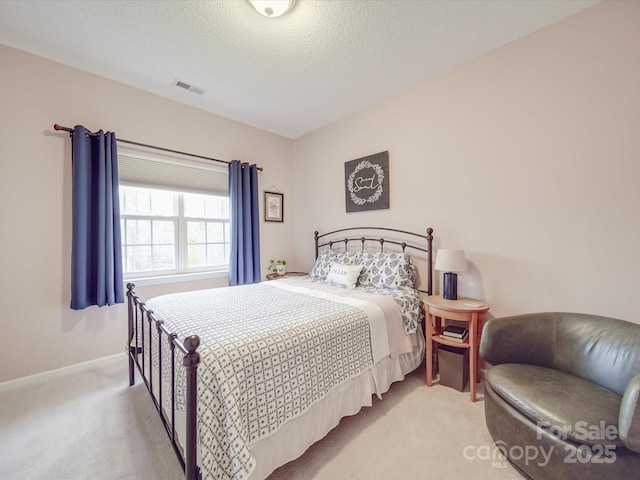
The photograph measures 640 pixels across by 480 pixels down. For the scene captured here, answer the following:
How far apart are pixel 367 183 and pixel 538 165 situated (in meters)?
1.62

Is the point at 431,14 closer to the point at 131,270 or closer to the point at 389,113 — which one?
the point at 389,113

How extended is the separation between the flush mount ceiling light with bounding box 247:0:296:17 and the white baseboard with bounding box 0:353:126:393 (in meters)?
3.35

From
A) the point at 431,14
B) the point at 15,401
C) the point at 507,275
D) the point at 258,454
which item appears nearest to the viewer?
the point at 258,454

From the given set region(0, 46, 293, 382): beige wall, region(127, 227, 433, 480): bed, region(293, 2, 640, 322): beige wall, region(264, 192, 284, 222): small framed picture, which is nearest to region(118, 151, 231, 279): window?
region(0, 46, 293, 382): beige wall

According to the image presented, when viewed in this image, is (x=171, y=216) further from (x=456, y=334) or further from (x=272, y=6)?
(x=456, y=334)

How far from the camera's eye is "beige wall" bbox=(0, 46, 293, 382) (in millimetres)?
2189

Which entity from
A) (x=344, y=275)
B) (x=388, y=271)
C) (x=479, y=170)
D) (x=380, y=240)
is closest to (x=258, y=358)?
(x=344, y=275)

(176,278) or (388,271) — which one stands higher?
(388,271)

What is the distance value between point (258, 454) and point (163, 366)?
29.7 inches

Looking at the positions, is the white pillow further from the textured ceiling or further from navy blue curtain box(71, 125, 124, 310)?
navy blue curtain box(71, 125, 124, 310)

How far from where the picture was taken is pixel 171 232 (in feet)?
10.5

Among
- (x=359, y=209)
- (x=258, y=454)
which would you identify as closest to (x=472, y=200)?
(x=359, y=209)

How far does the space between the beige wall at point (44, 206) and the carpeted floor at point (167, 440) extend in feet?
1.38

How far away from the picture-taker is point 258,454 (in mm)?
1237
